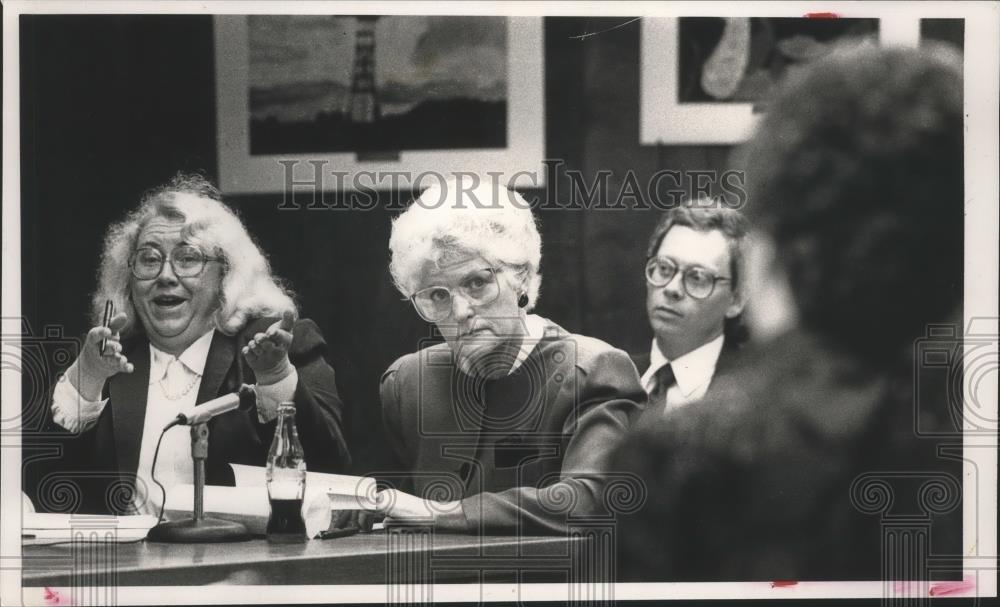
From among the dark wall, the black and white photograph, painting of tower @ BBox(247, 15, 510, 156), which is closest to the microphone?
the black and white photograph

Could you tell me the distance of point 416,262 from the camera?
4.56 meters

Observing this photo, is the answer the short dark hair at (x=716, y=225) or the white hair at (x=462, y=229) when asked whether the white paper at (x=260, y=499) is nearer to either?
the white hair at (x=462, y=229)

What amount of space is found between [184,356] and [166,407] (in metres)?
0.21

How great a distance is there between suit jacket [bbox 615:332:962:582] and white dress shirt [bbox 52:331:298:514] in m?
1.40

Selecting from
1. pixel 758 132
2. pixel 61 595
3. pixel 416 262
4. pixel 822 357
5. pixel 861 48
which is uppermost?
pixel 861 48

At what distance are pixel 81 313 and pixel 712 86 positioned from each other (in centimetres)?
257

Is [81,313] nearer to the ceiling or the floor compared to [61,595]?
nearer to the ceiling

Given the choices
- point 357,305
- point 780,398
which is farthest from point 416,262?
point 780,398

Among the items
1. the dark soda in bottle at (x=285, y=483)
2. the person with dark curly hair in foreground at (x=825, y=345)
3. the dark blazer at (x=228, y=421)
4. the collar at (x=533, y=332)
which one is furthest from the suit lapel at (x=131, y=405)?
the person with dark curly hair in foreground at (x=825, y=345)

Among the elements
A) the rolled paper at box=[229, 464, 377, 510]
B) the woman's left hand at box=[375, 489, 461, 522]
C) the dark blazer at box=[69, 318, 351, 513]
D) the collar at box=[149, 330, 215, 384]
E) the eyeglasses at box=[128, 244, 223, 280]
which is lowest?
the woman's left hand at box=[375, 489, 461, 522]

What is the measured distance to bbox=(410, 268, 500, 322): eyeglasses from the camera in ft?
15.0

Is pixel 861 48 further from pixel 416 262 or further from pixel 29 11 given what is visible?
pixel 29 11

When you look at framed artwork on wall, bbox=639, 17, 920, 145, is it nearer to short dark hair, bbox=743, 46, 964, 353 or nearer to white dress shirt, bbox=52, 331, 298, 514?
short dark hair, bbox=743, 46, 964, 353

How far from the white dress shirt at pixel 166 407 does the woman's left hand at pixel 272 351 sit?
3 centimetres
